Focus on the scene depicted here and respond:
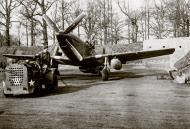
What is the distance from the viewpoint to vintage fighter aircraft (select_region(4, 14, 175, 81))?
60.1ft

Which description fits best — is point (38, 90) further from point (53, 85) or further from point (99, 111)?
point (99, 111)

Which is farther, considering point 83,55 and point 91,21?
point 91,21

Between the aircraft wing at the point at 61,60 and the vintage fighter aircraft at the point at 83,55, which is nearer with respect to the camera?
the vintage fighter aircraft at the point at 83,55

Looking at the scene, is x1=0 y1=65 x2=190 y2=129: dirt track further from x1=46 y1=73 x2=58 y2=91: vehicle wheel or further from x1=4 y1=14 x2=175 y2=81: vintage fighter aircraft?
x1=4 y1=14 x2=175 y2=81: vintage fighter aircraft

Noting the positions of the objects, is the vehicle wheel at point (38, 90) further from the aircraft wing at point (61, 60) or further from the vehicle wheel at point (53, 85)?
the aircraft wing at point (61, 60)

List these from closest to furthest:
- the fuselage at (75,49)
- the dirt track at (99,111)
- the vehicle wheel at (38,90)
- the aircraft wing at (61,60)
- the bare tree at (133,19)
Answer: the dirt track at (99,111), the vehicle wheel at (38,90), the fuselage at (75,49), the aircraft wing at (61,60), the bare tree at (133,19)

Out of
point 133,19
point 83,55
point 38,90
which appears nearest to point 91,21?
point 133,19

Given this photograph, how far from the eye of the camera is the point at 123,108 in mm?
9000

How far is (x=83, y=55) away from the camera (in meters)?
20.0

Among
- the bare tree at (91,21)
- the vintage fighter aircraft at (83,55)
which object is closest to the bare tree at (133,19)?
the bare tree at (91,21)

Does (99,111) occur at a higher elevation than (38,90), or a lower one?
lower

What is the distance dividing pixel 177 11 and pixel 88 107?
52.8m

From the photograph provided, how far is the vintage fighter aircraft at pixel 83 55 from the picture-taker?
18.3m

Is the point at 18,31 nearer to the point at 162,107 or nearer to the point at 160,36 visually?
the point at 160,36
